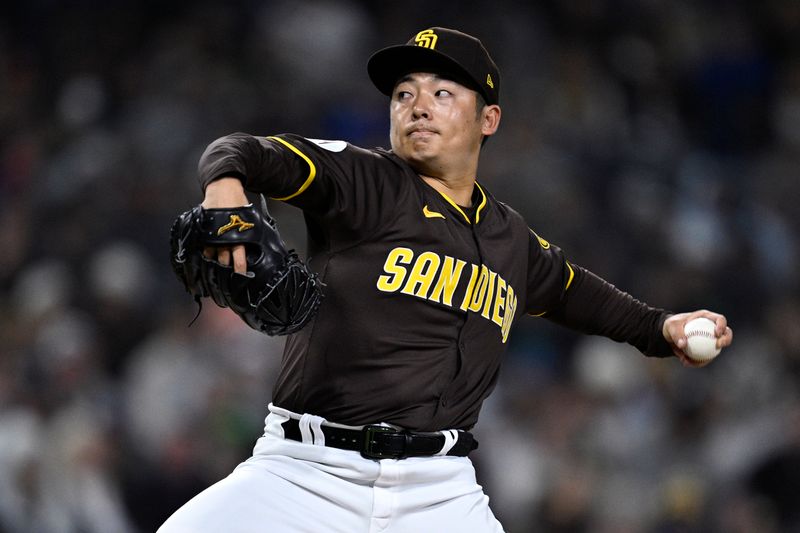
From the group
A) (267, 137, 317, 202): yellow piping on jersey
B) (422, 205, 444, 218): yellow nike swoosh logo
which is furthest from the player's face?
(267, 137, 317, 202): yellow piping on jersey

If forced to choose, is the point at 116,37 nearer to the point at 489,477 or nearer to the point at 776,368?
the point at 489,477

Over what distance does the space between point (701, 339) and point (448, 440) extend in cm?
85

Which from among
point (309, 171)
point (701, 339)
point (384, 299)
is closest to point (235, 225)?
point (309, 171)

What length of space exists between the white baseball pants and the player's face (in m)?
0.78

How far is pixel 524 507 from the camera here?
5.54 meters

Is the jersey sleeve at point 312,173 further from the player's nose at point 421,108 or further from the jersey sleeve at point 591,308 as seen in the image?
the jersey sleeve at point 591,308

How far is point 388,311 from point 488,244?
0.43 m

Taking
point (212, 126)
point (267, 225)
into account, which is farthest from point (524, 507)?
point (267, 225)

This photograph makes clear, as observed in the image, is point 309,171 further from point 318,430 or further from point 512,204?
point 512,204

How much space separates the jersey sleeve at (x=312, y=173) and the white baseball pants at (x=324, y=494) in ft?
1.74

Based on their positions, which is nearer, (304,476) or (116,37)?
(304,476)

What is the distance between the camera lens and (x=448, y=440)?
2795 millimetres

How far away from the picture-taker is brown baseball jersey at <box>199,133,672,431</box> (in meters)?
2.68

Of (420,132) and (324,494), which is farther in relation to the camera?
(420,132)
